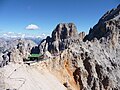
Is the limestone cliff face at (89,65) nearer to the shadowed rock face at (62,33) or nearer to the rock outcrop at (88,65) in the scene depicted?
the rock outcrop at (88,65)

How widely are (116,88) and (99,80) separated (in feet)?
14.3

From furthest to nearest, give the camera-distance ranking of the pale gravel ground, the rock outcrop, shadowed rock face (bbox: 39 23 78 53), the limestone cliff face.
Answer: shadowed rock face (bbox: 39 23 78 53) < the limestone cliff face < the rock outcrop < the pale gravel ground

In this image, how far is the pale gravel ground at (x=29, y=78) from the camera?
111 ft

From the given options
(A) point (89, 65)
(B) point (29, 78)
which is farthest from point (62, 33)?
(B) point (29, 78)

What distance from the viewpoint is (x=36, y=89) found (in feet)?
116

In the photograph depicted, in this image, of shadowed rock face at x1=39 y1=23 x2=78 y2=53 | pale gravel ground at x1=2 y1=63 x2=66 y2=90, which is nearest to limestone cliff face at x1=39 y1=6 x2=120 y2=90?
pale gravel ground at x1=2 y1=63 x2=66 y2=90

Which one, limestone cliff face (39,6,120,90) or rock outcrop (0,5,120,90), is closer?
rock outcrop (0,5,120,90)

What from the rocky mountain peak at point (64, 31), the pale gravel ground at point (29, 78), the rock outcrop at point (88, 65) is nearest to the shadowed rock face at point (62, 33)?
the rocky mountain peak at point (64, 31)

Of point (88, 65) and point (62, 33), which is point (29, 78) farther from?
point (62, 33)

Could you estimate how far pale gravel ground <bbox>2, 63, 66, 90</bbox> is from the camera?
33912 millimetres

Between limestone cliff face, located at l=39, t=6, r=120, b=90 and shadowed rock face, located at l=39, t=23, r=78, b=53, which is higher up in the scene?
shadowed rock face, located at l=39, t=23, r=78, b=53

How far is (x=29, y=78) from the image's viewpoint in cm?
3850

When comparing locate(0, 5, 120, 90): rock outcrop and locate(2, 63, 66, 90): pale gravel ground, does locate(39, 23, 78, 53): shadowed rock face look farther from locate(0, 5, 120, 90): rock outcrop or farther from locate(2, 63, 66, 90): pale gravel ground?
locate(2, 63, 66, 90): pale gravel ground

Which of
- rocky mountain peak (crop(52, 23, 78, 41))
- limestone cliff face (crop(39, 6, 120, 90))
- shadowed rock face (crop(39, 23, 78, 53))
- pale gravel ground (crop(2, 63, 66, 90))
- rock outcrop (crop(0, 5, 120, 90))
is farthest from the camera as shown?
rocky mountain peak (crop(52, 23, 78, 41))
